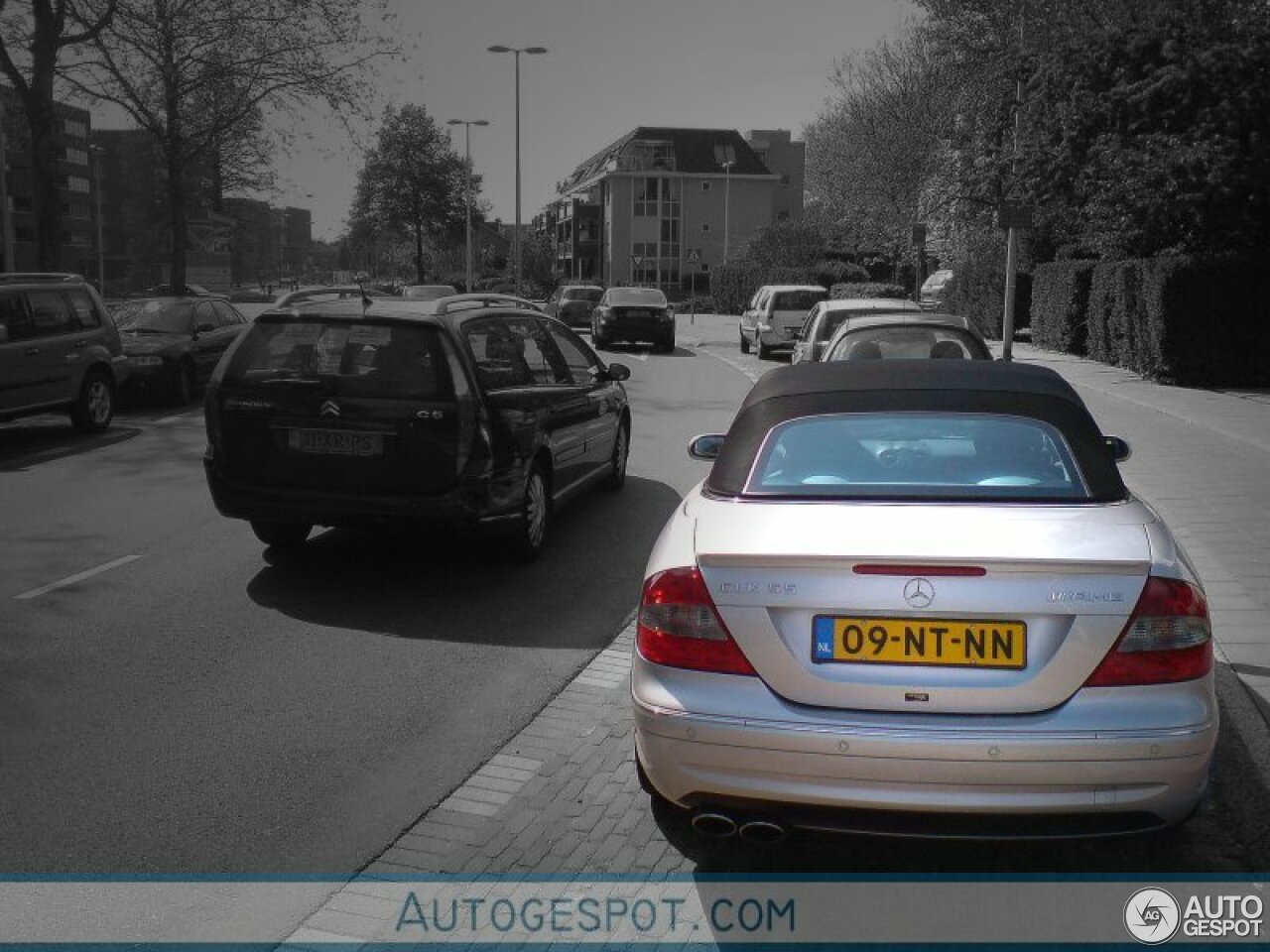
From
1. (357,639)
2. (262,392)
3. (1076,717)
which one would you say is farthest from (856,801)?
(262,392)

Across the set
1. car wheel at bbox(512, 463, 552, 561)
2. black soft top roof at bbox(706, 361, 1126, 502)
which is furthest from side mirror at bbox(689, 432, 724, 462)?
car wheel at bbox(512, 463, 552, 561)

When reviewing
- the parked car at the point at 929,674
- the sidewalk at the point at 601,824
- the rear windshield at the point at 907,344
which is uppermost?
the rear windshield at the point at 907,344

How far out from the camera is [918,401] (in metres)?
4.73

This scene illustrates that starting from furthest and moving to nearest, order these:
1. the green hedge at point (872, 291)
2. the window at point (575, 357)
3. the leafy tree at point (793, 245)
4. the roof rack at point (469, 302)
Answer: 1. the leafy tree at point (793, 245)
2. the green hedge at point (872, 291)
3. the window at point (575, 357)
4. the roof rack at point (469, 302)

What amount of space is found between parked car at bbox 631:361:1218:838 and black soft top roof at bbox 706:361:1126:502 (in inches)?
21.0

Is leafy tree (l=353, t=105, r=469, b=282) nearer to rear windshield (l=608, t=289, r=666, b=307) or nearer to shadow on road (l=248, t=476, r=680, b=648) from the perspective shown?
rear windshield (l=608, t=289, r=666, b=307)

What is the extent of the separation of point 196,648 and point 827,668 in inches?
156

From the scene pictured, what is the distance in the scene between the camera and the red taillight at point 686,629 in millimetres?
3713

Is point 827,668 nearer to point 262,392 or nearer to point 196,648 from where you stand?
point 196,648

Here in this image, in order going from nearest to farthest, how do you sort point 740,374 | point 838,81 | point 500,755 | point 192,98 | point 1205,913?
point 1205,913, point 500,755, point 740,374, point 192,98, point 838,81

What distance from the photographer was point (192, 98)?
34688 mm

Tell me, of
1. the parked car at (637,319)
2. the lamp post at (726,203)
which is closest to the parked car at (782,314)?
the parked car at (637,319)

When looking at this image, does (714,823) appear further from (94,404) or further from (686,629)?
(94,404)
